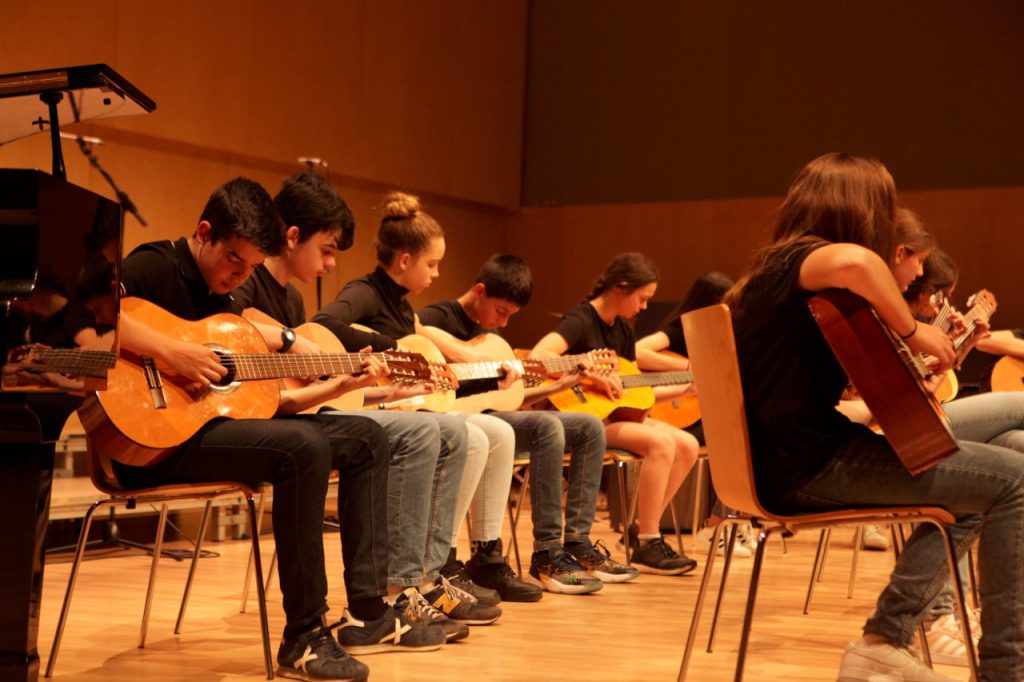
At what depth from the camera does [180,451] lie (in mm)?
2855

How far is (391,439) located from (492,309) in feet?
4.68


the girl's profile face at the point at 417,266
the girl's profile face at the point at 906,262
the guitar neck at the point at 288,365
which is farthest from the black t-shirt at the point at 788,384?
the girl's profile face at the point at 417,266

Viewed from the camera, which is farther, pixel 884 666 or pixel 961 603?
pixel 884 666

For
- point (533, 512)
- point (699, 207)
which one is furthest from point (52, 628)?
point (699, 207)

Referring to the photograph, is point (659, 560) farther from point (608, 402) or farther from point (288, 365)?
point (288, 365)

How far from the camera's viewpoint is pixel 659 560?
16.6 feet

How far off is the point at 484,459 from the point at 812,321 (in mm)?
1703

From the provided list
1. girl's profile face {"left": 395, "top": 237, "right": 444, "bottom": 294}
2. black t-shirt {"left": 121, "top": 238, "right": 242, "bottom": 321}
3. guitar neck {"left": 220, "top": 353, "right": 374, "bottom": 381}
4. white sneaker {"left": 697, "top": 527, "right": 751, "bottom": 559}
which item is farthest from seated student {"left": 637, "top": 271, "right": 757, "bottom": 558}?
black t-shirt {"left": 121, "top": 238, "right": 242, "bottom": 321}

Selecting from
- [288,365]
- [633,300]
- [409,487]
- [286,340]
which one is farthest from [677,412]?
[288,365]

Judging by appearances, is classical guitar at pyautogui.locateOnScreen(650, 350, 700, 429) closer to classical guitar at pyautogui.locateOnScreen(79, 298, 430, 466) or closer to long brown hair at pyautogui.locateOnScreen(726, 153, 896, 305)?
classical guitar at pyautogui.locateOnScreen(79, 298, 430, 466)

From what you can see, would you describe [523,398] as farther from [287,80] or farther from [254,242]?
[287,80]

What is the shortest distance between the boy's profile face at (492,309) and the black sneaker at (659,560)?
1.24 meters

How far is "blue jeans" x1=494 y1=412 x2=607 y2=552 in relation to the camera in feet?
14.7

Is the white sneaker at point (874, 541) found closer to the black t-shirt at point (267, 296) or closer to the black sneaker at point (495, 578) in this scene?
the black sneaker at point (495, 578)
